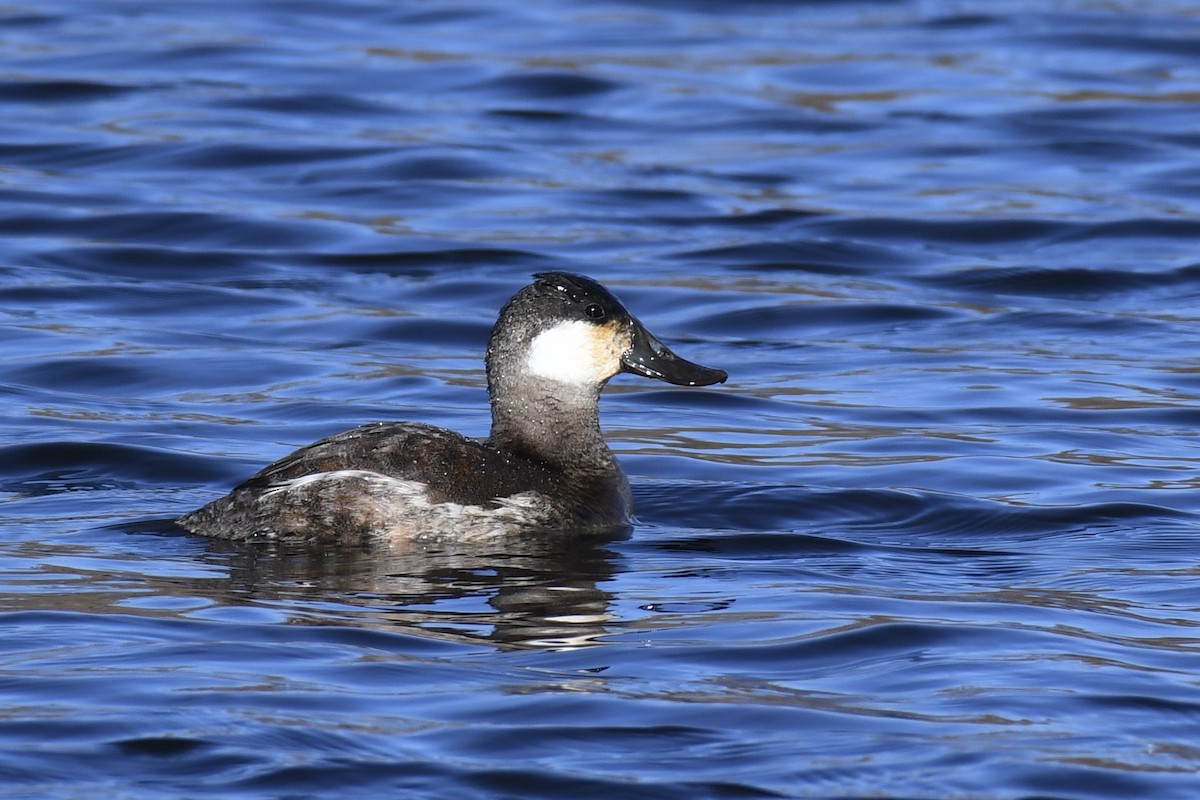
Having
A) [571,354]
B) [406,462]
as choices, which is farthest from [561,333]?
Answer: [406,462]

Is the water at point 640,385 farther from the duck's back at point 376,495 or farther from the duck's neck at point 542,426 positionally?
the duck's neck at point 542,426

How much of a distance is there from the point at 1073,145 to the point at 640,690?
12784mm

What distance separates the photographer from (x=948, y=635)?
276 inches

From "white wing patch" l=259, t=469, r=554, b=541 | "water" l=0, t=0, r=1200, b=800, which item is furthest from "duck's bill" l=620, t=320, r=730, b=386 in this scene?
"white wing patch" l=259, t=469, r=554, b=541

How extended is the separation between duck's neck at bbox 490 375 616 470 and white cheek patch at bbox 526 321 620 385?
52 mm

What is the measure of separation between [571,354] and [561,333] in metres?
0.11

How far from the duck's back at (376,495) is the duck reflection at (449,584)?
0.20 feet

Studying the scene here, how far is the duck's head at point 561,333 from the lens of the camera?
29.3 ft

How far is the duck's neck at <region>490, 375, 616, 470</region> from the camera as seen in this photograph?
896 cm

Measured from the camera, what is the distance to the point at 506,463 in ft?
28.0

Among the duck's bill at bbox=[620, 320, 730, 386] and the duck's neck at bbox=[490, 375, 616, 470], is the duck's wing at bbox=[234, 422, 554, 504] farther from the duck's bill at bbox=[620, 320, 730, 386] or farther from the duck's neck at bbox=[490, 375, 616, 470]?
the duck's bill at bbox=[620, 320, 730, 386]

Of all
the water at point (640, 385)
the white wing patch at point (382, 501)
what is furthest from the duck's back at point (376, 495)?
the water at point (640, 385)

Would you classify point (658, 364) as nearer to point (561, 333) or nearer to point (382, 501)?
point (561, 333)

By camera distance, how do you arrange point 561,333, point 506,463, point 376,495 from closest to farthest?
1. point 376,495
2. point 506,463
3. point 561,333
